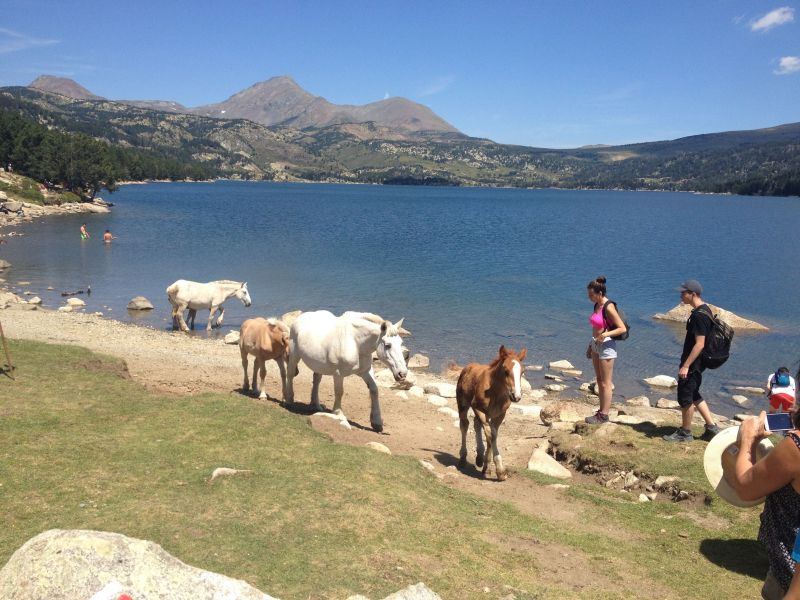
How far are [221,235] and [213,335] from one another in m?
52.6

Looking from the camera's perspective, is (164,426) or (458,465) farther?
(458,465)

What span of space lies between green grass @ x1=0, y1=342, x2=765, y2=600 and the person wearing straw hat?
104 inches

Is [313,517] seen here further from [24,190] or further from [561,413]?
[24,190]

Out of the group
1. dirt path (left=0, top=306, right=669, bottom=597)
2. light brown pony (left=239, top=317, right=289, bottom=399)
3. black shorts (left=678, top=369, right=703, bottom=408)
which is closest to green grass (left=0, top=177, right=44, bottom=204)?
dirt path (left=0, top=306, right=669, bottom=597)

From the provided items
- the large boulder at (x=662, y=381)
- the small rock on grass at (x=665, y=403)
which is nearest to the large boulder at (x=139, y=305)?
the large boulder at (x=662, y=381)

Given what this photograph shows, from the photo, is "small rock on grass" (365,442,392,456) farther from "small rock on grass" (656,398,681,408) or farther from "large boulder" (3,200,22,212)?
"large boulder" (3,200,22,212)

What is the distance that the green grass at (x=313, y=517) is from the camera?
6988 millimetres

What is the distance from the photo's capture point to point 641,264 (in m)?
65.4

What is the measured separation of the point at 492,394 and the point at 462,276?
138ft

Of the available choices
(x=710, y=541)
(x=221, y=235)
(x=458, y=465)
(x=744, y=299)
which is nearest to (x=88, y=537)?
(x=710, y=541)

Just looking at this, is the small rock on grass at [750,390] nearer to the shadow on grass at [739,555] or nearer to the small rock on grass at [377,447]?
the shadow on grass at [739,555]

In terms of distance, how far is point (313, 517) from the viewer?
8109 mm

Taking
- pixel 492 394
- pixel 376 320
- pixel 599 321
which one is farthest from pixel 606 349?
pixel 376 320

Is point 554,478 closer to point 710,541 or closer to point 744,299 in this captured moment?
point 710,541
